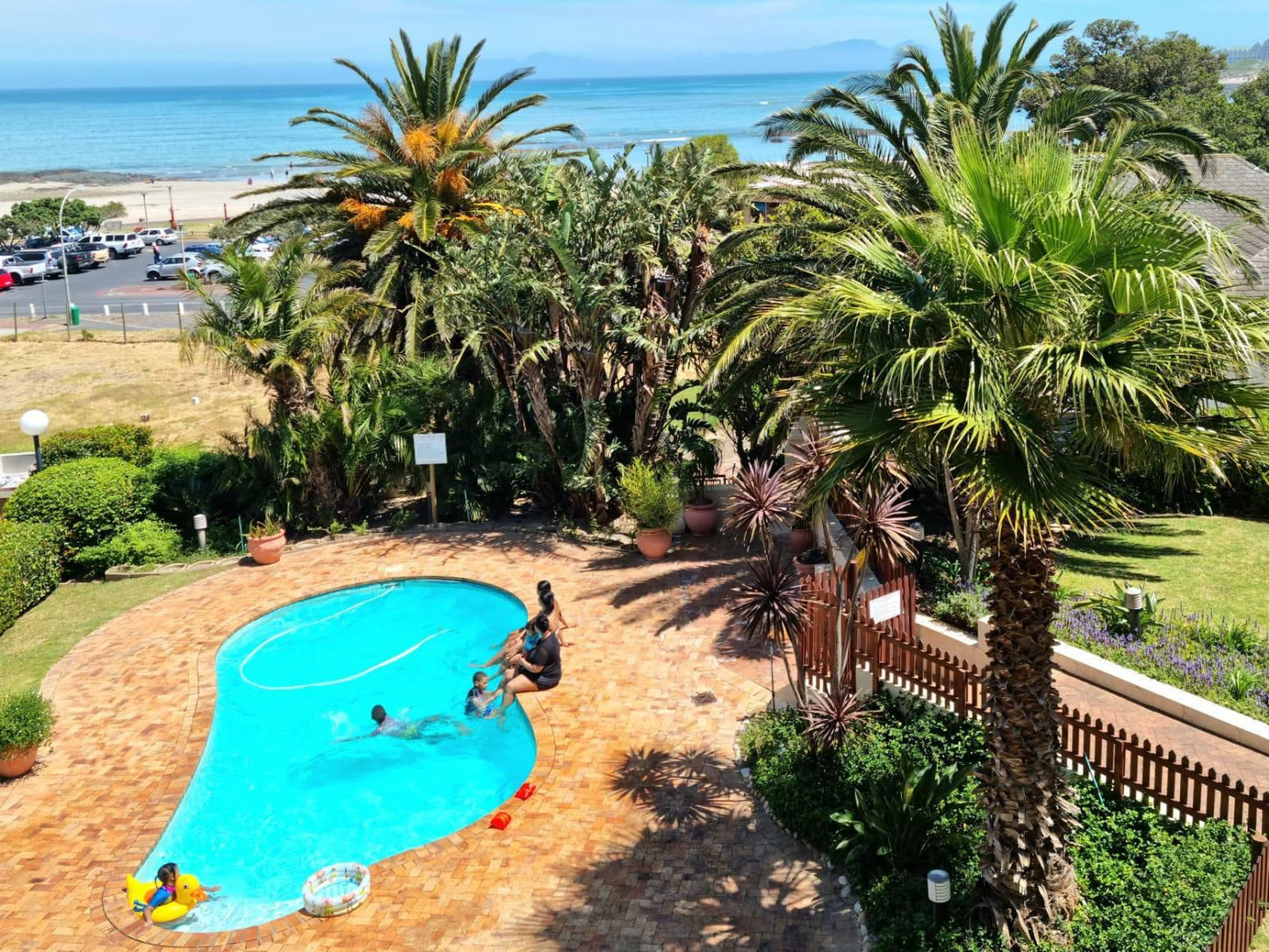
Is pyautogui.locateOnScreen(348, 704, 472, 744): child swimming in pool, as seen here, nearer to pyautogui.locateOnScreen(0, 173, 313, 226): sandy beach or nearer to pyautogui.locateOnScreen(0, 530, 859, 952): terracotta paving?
pyautogui.locateOnScreen(0, 530, 859, 952): terracotta paving

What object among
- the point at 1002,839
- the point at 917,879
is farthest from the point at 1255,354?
the point at 917,879

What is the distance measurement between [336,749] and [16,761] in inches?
136

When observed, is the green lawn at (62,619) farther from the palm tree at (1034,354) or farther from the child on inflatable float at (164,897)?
the palm tree at (1034,354)

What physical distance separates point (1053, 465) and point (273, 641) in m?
12.7

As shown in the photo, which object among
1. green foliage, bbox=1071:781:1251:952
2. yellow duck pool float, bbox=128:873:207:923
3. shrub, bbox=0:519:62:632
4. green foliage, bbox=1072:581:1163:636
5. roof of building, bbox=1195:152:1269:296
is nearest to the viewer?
green foliage, bbox=1071:781:1251:952

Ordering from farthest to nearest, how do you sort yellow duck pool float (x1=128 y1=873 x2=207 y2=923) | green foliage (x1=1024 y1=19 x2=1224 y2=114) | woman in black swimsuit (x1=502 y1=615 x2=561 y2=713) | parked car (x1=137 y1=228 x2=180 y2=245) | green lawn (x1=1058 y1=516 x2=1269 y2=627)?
parked car (x1=137 y1=228 x2=180 y2=245) < green foliage (x1=1024 y1=19 x2=1224 y2=114) < green lawn (x1=1058 y1=516 x2=1269 y2=627) < woman in black swimsuit (x1=502 y1=615 x2=561 y2=713) < yellow duck pool float (x1=128 y1=873 x2=207 y2=923)

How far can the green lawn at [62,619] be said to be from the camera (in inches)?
607

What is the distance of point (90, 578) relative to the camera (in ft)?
62.3

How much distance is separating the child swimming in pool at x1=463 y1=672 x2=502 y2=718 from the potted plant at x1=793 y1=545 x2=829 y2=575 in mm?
4576

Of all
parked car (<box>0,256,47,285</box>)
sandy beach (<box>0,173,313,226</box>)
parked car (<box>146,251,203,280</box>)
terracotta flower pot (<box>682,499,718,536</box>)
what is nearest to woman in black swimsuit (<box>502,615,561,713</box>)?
terracotta flower pot (<box>682,499,718,536</box>)

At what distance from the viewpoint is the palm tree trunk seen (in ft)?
25.3

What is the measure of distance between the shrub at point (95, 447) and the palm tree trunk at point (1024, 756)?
17689mm

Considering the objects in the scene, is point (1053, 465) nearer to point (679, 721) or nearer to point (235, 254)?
point (679, 721)

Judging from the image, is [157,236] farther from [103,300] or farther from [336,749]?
[336,749]
